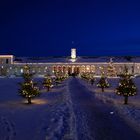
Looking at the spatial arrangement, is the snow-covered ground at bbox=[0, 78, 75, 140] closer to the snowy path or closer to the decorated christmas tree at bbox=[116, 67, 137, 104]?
the snowy path

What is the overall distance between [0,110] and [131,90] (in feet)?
27.4

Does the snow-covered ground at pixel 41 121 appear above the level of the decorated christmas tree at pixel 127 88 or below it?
below

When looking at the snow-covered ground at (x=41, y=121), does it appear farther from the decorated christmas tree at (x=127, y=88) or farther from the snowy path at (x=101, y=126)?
the decorated christmas tree at (x=127, y=88)

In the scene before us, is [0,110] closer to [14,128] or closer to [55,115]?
[55,115]

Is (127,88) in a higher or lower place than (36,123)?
higher

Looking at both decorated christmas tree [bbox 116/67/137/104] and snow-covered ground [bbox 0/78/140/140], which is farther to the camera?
decorated christmas tree [bbox 116/67/137/104]

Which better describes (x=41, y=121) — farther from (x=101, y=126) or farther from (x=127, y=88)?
(x=127, y=88)

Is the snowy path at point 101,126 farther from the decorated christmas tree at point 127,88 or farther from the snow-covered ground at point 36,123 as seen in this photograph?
the decorated christmas tree at point 127,88

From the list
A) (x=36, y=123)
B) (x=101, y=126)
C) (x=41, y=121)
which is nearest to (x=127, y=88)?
(x=41, y=121)

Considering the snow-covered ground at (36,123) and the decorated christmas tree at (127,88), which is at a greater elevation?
the decorated christmas tree at (127,88)

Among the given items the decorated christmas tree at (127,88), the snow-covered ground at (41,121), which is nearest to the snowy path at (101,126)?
the snow-covered ground at (41,121)

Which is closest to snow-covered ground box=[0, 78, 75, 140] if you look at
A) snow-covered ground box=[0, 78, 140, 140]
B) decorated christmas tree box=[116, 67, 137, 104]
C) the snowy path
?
snow-covered ground box=[0, 78, 140, 140]

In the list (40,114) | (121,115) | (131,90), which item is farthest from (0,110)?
(131,90)

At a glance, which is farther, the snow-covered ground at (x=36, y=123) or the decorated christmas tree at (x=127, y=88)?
the decorated christmas tree at (x=127, y=88)
